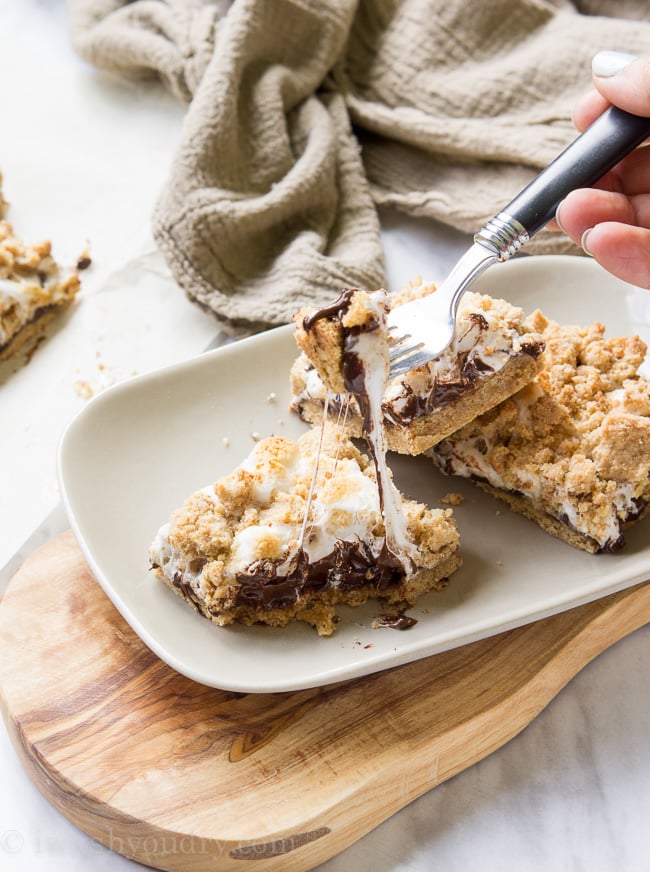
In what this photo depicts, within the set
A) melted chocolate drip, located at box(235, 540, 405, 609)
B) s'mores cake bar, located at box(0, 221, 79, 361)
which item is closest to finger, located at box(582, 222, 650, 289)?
melted chocolate drip, located at box(235, 540, 405, 609)

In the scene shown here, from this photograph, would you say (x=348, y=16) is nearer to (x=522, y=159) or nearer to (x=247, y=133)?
(x=247, y=133)

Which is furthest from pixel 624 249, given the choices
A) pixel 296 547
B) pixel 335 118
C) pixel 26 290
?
pixel 26 290

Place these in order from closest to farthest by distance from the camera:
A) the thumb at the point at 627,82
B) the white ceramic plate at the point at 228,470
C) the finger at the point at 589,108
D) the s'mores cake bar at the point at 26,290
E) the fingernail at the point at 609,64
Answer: the white ceramic plate at the point at 228,470
the thumb at the point at 627,82
the fingernail at the point at 609,64
the finger at the point at 589,108
the s'mores cake bar at the point at 26,290

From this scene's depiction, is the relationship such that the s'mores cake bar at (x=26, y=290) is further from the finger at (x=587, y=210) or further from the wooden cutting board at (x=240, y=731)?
the finger at (x=587, y=210)

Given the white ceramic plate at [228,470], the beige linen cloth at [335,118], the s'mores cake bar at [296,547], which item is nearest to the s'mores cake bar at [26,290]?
the beige linen cloth at [335,118]

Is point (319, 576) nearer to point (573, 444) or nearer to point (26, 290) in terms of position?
point (573, 444)
